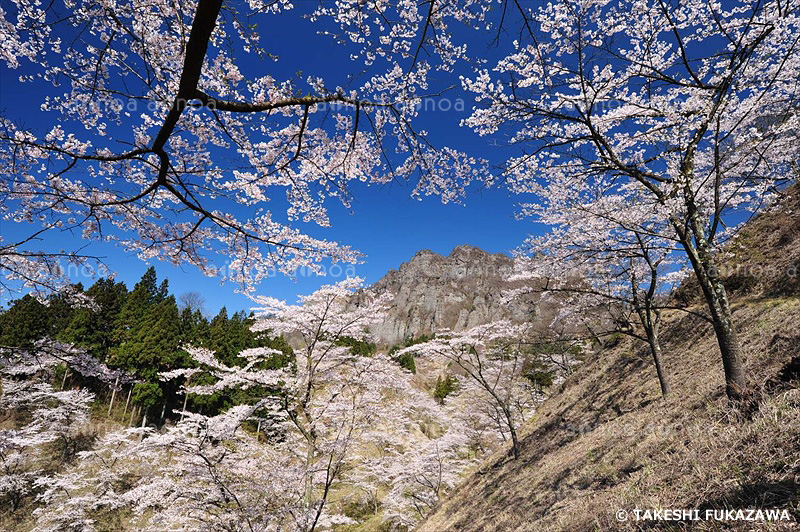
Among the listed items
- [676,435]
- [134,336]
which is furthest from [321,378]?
[134,336]

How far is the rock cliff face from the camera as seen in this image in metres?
118

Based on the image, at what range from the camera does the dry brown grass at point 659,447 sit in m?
3.08

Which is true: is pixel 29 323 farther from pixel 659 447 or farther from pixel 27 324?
pixel 659 447

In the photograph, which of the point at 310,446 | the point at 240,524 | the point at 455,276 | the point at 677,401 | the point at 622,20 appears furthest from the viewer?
the point at 455,276

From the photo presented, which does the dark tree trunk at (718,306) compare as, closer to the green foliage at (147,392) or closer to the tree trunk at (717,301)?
the tree trunk at (717,301)

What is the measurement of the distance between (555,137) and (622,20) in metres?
2.15

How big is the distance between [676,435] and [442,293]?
421ft

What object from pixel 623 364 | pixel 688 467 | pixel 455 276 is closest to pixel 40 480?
pixel 688 467

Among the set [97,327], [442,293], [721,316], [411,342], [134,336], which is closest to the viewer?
[721,316]

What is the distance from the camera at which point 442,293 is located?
13250 cm

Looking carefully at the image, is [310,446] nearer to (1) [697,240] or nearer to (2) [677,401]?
(2) [677,401]

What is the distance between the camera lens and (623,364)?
439 inches

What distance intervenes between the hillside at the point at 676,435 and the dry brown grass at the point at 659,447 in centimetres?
2

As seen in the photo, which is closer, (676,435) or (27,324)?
(676,435)
